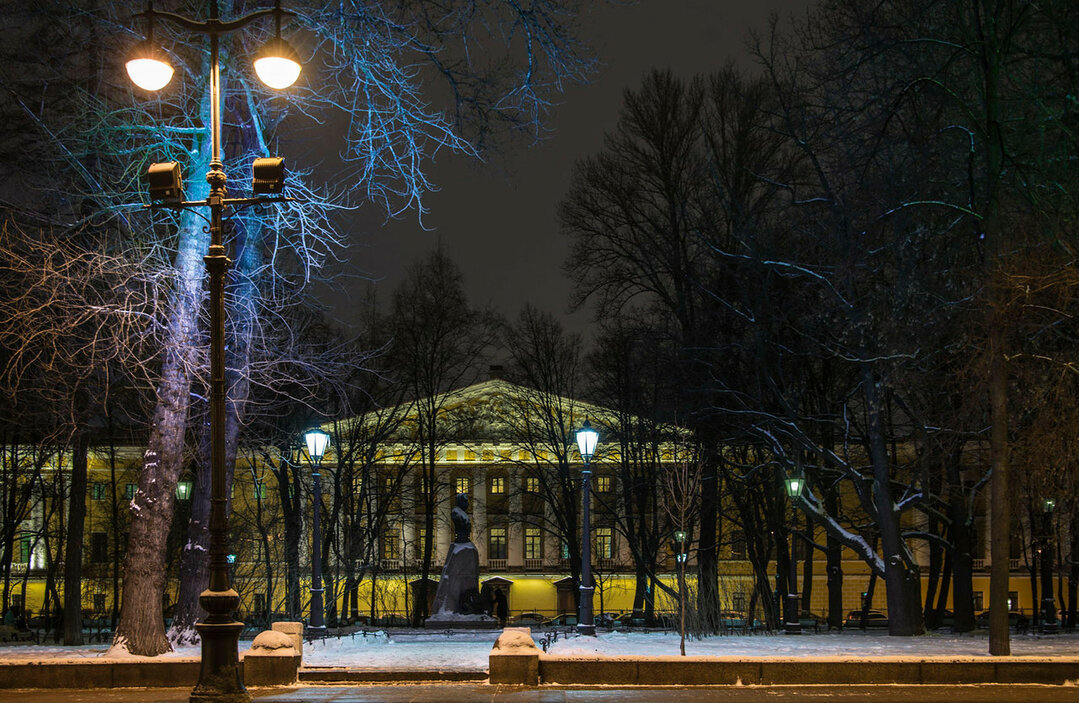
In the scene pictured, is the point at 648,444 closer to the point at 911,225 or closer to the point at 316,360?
the point at 911,225

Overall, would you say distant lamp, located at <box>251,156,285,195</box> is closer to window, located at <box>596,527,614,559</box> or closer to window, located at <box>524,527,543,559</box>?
window, located at <box>596,527,614,559</box>

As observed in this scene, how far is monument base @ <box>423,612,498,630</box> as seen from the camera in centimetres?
2775

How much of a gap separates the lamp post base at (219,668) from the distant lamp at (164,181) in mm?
4269

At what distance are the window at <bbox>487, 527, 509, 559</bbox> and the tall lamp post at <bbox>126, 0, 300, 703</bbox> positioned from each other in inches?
2284

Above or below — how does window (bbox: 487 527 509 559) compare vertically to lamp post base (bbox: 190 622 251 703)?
below

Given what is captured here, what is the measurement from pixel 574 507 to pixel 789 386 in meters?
16.1

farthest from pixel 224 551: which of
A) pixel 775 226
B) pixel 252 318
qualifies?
pixel 775 226

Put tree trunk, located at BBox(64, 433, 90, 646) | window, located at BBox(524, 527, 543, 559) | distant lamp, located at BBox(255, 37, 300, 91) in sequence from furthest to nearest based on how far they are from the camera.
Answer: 1. window, located at BBox(524, 527, 543, 559)
2. tree trunk, located at BBox(64, 433, 90, 646)
3. distant lamp, located at BBox(255, 37, 300, 91)

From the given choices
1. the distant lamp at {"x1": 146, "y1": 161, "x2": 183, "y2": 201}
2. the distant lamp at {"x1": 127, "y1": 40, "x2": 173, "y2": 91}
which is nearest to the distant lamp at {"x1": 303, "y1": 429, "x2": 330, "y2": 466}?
the distant lamp at {"x1": 146, "y1": 161, "x2": 183, "y2": 201}

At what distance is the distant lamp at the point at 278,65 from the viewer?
10959mm

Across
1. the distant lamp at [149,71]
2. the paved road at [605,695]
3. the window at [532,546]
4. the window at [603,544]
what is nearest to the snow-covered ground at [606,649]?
the paved road at [605,695]

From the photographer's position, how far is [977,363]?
58.0 feet

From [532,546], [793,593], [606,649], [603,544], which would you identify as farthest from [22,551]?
[606,649]

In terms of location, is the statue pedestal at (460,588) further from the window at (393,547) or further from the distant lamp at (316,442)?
the window at (393,547)
